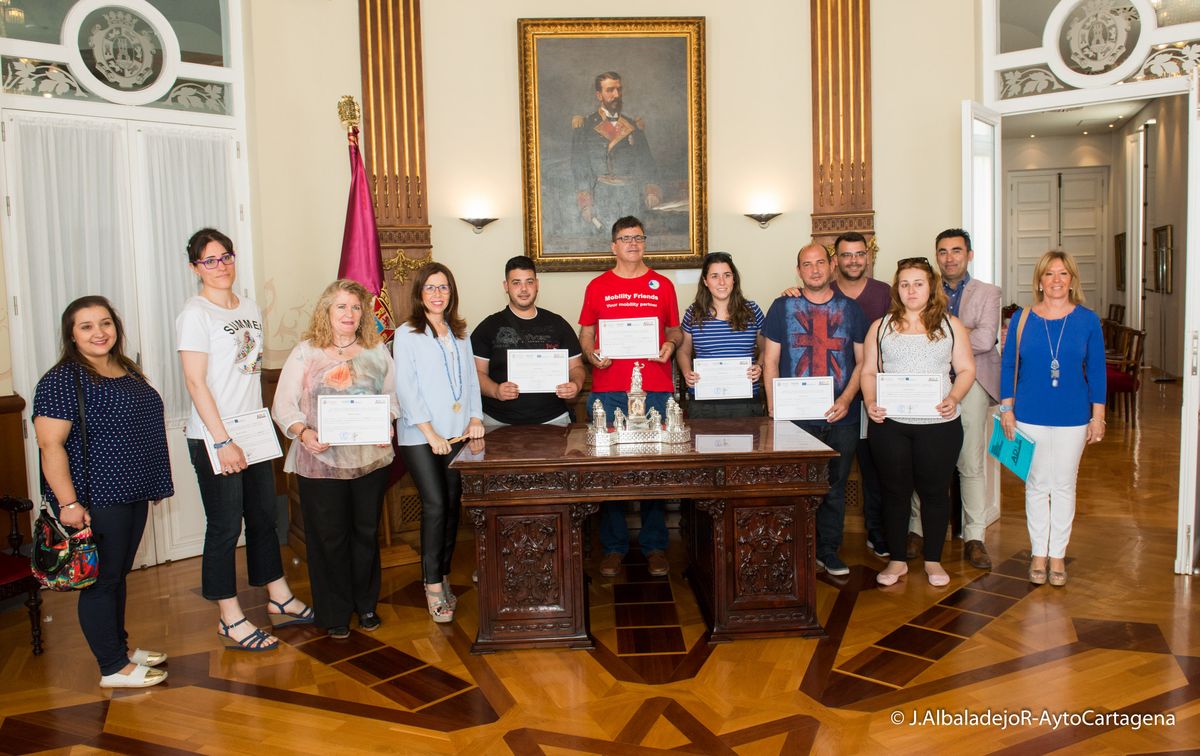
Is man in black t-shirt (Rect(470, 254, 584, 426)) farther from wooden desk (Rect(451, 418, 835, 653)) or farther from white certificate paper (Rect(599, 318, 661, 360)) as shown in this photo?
wooden desk (Rect(451, 418, 835, 653))

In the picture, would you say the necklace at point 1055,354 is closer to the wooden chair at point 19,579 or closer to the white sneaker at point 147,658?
the white sneaker at point 147,658

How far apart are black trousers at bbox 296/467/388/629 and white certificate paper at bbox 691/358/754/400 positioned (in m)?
1.57

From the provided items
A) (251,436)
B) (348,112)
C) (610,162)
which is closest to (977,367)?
(610,162)

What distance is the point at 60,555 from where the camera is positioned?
305 centimetres

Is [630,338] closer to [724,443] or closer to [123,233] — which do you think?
[724,443]

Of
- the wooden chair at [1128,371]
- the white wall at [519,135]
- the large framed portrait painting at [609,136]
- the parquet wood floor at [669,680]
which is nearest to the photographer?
the parquet wood floor at [669,680]

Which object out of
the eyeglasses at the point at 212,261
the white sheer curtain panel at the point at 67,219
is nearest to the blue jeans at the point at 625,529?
the eyeglasses at the point at 212,261

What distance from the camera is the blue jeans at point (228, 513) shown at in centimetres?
359

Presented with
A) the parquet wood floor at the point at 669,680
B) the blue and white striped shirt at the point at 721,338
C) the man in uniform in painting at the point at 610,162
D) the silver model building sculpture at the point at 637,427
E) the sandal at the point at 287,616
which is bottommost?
the parquet wood floor at the point at 669,680

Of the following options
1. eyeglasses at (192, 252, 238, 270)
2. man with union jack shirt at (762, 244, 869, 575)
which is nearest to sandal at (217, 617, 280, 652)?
eyeglasses at (192, 252, 238, 270)

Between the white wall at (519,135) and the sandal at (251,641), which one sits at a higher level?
the white wall at (519,135)

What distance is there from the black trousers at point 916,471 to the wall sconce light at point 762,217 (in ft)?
6.57

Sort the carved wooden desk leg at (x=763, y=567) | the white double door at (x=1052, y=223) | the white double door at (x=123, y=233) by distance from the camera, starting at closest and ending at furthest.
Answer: the carved wooden desk leg at (x=763, y=567)
the white double door at (x=123, y=233)
the white double door at (x=1052, y=223)

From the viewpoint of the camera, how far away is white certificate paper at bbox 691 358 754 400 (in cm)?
416
